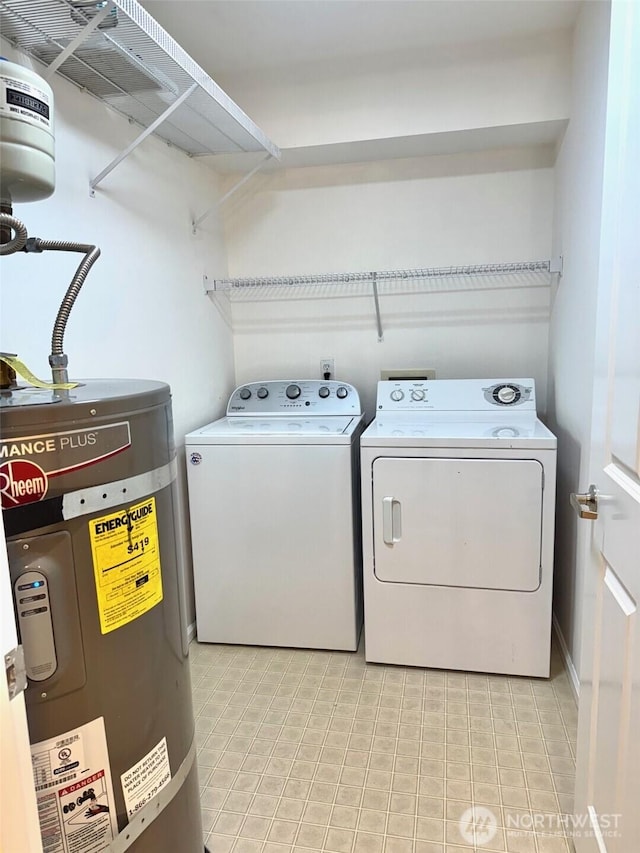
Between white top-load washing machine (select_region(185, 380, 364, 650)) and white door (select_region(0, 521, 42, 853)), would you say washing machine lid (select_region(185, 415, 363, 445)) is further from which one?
white door (select_region(0, 521, 42, 853))

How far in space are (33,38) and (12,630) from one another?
1508mm

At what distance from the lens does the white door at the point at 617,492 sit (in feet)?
3.32

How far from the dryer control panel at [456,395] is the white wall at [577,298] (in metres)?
0.16

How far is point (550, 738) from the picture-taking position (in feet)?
6.04

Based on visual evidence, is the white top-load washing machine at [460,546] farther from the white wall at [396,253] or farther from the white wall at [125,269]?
the white wall at [125,269]

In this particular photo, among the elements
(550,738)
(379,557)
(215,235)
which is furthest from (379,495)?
(215,235)

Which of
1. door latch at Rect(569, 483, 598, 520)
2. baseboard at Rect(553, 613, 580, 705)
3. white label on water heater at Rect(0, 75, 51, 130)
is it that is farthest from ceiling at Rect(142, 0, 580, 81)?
baseboard at Rect(553, 613, 580, 705)

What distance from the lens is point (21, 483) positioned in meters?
0.85

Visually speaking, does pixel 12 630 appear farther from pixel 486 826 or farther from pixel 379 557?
pixel 379 557

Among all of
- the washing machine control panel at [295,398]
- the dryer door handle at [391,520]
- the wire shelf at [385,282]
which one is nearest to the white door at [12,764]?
the dryer door handle at [391,520]

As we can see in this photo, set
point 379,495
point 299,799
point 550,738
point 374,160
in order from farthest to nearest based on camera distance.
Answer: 1. point 374,160
2. point 379,495
3. point 550,738
4. point 299,799

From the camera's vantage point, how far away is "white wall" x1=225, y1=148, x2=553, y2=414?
8.75 ft

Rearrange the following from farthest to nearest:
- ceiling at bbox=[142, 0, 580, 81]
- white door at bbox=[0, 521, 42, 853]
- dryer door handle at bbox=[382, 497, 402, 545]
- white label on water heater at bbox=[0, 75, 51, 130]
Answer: dryer door handle at bbox=[382, 497, 402, 545], ceiling at bbox=[142, 0, 580, 81], white label on water heater at bbox=[0, 75, 51, 130], white door at bbox=[0, 521, 42, 853]

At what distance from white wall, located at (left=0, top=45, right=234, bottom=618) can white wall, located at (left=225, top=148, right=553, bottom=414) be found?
9.9 inches
